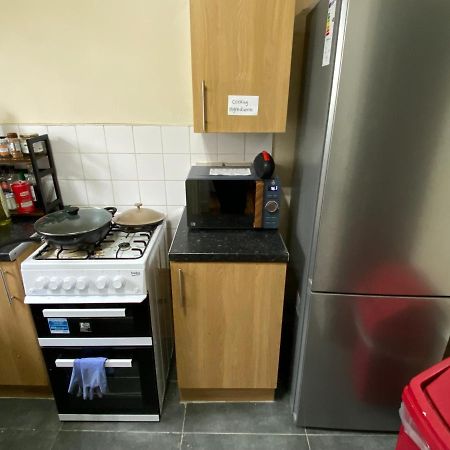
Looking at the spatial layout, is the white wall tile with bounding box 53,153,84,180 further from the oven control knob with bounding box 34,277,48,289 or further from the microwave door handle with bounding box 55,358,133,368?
the microwave door handle with bounding box 55,358,133,368

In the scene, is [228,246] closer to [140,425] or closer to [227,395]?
[227,395]

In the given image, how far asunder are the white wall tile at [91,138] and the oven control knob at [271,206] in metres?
0.93

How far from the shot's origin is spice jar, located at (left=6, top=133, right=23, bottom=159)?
1.52 meters

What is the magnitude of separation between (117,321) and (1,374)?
765 mm

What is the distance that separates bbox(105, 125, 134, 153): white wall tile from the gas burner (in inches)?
19.2

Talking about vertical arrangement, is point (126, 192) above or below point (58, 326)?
above

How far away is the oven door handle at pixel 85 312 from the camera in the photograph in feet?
4.03

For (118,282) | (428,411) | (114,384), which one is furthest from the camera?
(114,384)

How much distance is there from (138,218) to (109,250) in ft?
0.83

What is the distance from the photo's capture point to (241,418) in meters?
1.55

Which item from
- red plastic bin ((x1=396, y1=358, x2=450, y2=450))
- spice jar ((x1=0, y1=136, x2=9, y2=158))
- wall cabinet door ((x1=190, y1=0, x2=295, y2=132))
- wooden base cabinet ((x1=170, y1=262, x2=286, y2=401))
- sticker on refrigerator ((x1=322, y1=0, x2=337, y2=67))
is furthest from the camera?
spice jar ((x1=0, y1=136, x2=9, y2=158))

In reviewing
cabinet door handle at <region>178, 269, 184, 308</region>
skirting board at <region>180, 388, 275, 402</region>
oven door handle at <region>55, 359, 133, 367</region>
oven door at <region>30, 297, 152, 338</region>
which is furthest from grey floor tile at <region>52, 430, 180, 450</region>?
cabinet door handle at <region>178, 269, 184, 308</region>

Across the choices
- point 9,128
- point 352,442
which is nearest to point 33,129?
point 9,128

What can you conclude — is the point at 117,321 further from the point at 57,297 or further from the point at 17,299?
the point at 17,299
